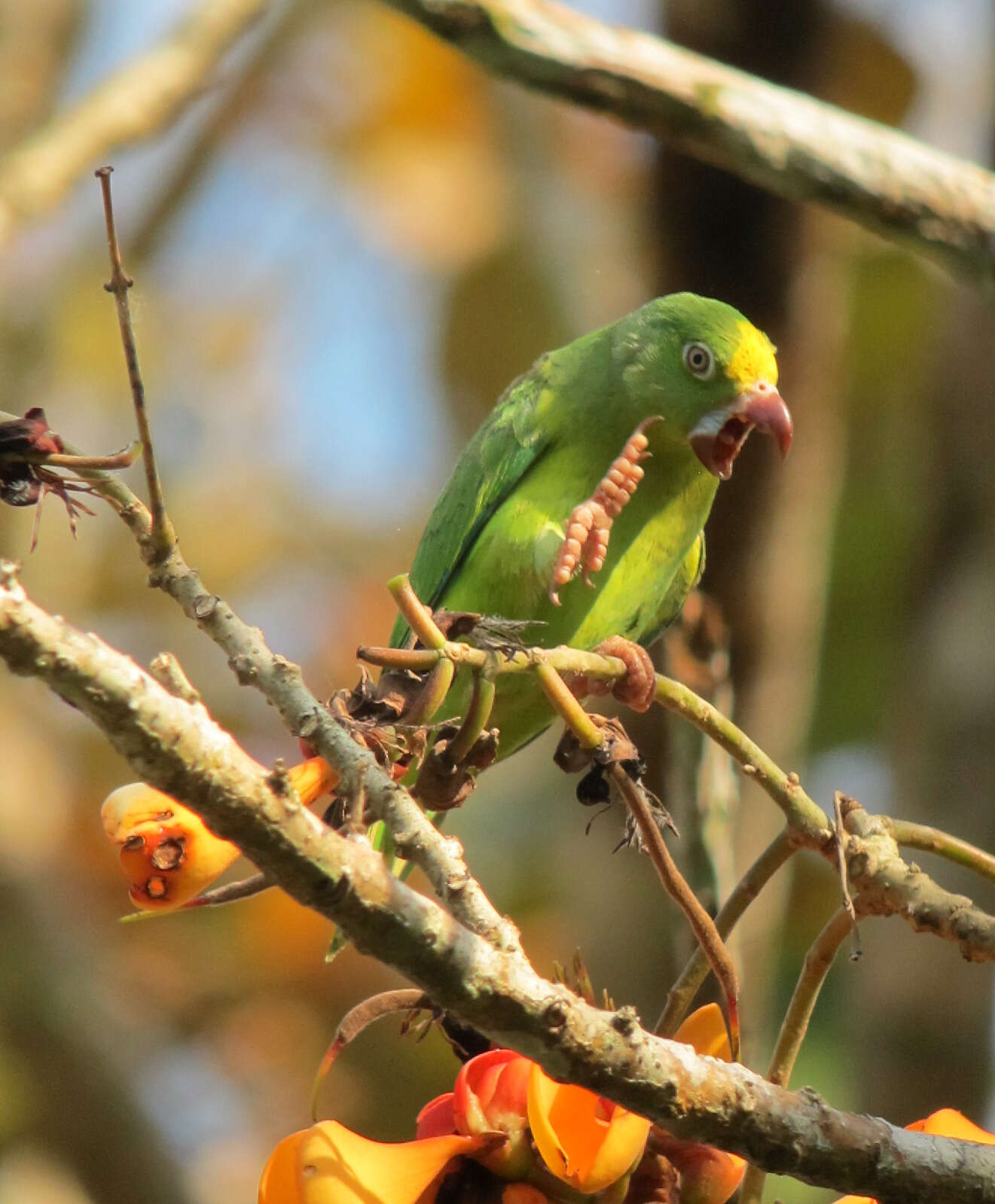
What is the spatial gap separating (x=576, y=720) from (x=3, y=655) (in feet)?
2.39

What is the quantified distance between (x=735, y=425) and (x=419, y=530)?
3.94m

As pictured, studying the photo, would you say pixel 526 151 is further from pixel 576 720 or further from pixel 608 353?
pixel 576 720

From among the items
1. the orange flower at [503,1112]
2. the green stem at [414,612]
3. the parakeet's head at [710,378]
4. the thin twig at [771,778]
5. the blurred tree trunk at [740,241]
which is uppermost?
the blurred tree trunk at [740,241]

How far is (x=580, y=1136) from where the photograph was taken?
5.56 ft

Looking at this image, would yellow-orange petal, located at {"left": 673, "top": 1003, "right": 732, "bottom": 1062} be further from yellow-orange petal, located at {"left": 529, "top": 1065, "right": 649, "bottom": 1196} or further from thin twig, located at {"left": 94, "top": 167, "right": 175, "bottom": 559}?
thin twig, located at {"left": 94, "top": 167, "right": 175, "bottom": 559}

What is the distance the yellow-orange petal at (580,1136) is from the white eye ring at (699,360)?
6.54 ft

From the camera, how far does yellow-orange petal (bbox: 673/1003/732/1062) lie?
1896 mm

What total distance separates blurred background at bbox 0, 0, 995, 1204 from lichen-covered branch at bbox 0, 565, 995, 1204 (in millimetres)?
1105

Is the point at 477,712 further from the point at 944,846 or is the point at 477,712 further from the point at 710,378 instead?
the point at 710,378

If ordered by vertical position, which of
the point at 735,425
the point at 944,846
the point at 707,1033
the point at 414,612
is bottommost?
the point at 707,1033

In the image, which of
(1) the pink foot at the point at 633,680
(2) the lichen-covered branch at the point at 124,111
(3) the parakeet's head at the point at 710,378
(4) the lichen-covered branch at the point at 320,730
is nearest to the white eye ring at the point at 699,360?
(3) the parakeet's head at the point at 710,378

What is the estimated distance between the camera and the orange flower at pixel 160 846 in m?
1.59

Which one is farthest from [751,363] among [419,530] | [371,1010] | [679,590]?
[419,530]

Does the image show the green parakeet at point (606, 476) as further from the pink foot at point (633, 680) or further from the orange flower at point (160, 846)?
the orange flower at point (160, 846)
